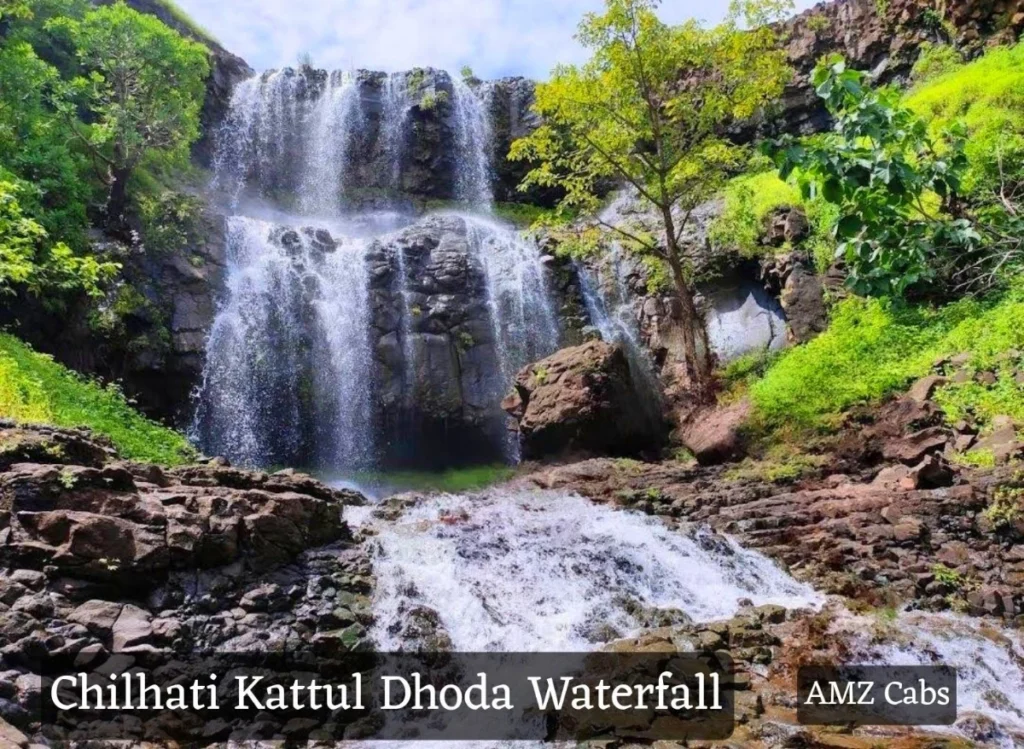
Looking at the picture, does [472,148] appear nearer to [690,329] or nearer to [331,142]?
[331,142]

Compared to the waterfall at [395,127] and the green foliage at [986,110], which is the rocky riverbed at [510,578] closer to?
the green foliage at [986,110]

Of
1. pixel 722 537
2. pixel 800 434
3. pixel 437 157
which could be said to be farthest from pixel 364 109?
pixel 722 537

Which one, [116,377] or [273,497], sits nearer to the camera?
[273,497]

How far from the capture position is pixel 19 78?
51.5 ft

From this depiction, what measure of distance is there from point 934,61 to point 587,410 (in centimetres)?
1466

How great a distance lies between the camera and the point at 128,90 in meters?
17.5

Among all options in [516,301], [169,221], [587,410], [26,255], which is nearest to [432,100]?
[516,301]

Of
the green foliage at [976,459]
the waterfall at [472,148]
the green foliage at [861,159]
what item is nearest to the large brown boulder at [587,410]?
the green foliage at [976,459]

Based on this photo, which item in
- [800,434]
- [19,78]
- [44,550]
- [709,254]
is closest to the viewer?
[44,550]

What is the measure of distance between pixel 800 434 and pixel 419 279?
11.7 meters

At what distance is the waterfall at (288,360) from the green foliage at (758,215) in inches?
401

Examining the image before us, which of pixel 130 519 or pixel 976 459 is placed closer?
pixel 130 519

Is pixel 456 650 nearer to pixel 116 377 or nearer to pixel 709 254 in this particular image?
pixel 116 377

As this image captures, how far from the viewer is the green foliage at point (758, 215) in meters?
16.6
